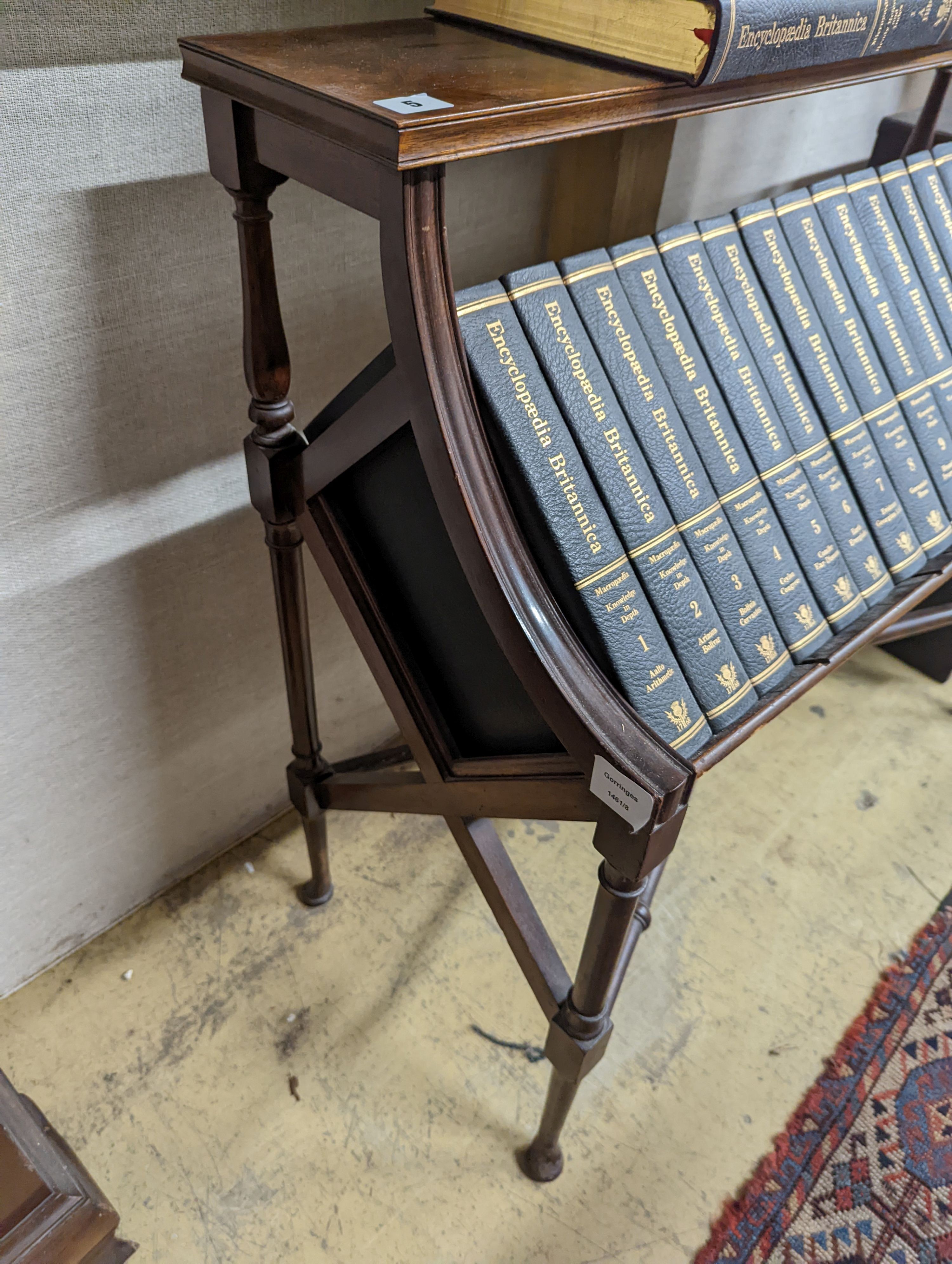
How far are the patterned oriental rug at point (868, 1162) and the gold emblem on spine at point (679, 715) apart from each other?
28.1 inches

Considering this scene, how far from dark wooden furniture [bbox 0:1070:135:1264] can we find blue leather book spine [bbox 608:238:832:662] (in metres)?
0.90

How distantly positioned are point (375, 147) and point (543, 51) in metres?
0.26

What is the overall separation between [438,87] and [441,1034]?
1.16 m

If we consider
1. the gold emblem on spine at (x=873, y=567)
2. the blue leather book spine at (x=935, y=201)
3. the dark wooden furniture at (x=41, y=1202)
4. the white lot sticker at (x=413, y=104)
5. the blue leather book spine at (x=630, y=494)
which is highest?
the white lot sticker at (x=413, y=104)

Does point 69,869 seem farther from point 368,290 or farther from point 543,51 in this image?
point 543,51

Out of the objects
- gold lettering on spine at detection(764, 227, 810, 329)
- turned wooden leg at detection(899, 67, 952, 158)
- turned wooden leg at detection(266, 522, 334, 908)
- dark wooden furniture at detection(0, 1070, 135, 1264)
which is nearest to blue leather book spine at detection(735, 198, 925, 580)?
gold lettering on spine at detection(764, 227, 810, 329)

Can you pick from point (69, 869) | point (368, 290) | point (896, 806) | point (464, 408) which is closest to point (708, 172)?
point (368, 290)

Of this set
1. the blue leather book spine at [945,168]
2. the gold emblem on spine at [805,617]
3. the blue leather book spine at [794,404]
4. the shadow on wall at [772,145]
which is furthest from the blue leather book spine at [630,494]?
the blue leather book spine at [945,168]

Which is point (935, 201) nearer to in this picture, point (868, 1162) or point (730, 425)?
point (730, 425)

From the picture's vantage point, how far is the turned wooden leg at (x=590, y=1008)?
0.83 metres

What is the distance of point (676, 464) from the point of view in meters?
0.84

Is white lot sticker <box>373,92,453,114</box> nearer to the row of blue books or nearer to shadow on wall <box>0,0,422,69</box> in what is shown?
the row of blue books

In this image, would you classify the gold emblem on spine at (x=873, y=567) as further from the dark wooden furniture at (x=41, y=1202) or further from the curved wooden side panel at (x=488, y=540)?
the dark wooden furniture at (x=41, y=1202)

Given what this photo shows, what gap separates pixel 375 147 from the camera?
57cm
